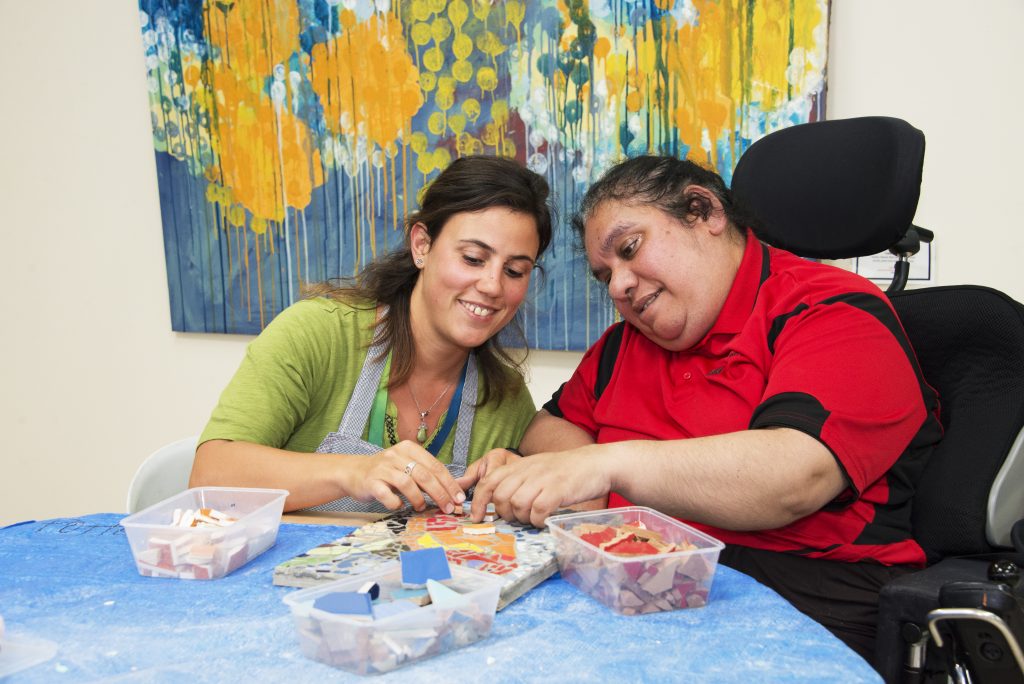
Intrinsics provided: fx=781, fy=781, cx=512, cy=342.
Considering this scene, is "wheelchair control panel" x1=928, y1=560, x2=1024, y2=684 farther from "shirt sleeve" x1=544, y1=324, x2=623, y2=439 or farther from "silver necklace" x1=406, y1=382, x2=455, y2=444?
"silver necklace" x1=406, y1=382, x2=455, y2=444

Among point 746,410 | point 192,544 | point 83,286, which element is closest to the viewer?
point 192,544

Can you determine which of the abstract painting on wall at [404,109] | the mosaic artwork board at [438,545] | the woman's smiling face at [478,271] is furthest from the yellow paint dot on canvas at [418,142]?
the mosaic artwork board at [438,545]

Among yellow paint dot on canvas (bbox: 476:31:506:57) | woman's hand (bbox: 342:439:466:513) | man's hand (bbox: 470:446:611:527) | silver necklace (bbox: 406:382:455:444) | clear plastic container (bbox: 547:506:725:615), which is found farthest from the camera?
→ yellow paint dot on canvas (bbox: 476:31:506:57)

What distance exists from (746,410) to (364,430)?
0.80 meters

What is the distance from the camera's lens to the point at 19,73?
311 cm

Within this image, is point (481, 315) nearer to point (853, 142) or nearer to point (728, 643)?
point (853, 142)

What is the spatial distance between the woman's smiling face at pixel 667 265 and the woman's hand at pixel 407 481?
0.49 metres

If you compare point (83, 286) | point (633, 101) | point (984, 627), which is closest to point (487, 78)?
point (633, 101)

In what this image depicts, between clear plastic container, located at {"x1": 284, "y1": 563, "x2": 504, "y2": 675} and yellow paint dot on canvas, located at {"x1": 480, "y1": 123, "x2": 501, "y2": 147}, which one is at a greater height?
yellow paint dot on canvas, located at {"x1": 480, "y1": 123, "x2": 501, "y2": 147}

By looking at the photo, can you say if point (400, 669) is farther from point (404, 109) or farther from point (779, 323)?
point (404, 109)

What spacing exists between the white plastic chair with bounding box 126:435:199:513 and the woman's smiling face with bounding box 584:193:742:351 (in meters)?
0.94

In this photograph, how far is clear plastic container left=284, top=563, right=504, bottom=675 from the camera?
0.77m

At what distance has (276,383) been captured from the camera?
1554 mm

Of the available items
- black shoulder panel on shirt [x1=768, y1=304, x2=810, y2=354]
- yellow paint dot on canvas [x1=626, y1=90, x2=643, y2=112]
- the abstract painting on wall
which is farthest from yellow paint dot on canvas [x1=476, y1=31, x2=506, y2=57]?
black shoulder panel on shirt [x1=768, y1=304, x2=810, y2=354]
